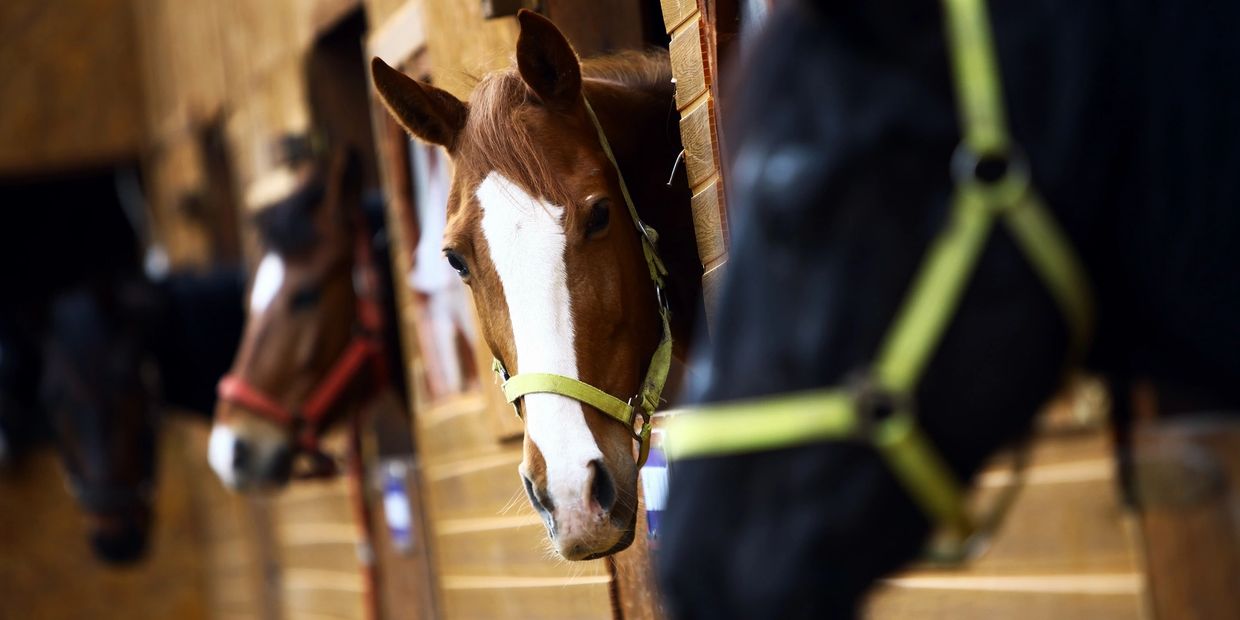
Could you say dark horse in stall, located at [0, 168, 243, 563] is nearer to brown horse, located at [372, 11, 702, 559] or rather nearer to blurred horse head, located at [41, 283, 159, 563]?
blurred horse head, located at [41, 283, 159, 563]

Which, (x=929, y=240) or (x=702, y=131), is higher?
(x=702, y=131)

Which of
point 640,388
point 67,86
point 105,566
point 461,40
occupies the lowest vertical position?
point 105,566

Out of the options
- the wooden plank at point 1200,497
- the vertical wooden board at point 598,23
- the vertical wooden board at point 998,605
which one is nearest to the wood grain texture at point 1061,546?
the vertical wooden board at point 998,605

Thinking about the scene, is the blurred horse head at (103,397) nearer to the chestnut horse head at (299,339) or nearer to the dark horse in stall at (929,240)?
the chestnut horse head at (299,339)

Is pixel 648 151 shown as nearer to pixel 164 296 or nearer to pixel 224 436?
pixel 224 436

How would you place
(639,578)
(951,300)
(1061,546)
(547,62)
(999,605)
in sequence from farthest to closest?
(639,578), (547,62), (999,605), (1061,546), (951,300)

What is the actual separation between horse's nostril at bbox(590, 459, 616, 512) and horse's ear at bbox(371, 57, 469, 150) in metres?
0.70

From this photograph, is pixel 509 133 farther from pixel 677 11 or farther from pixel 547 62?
pixel 677 11

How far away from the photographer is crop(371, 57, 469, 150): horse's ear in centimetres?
254

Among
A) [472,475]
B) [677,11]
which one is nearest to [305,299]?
[472,475]

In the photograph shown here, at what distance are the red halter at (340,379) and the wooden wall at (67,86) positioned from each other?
4844 mm

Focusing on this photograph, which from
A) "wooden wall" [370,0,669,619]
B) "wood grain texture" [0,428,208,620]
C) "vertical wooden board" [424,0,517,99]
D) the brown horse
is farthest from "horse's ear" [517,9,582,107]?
"wood grain texture" [0,428,208,620]

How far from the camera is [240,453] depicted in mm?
4797

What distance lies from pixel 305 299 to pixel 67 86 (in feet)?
17.2
